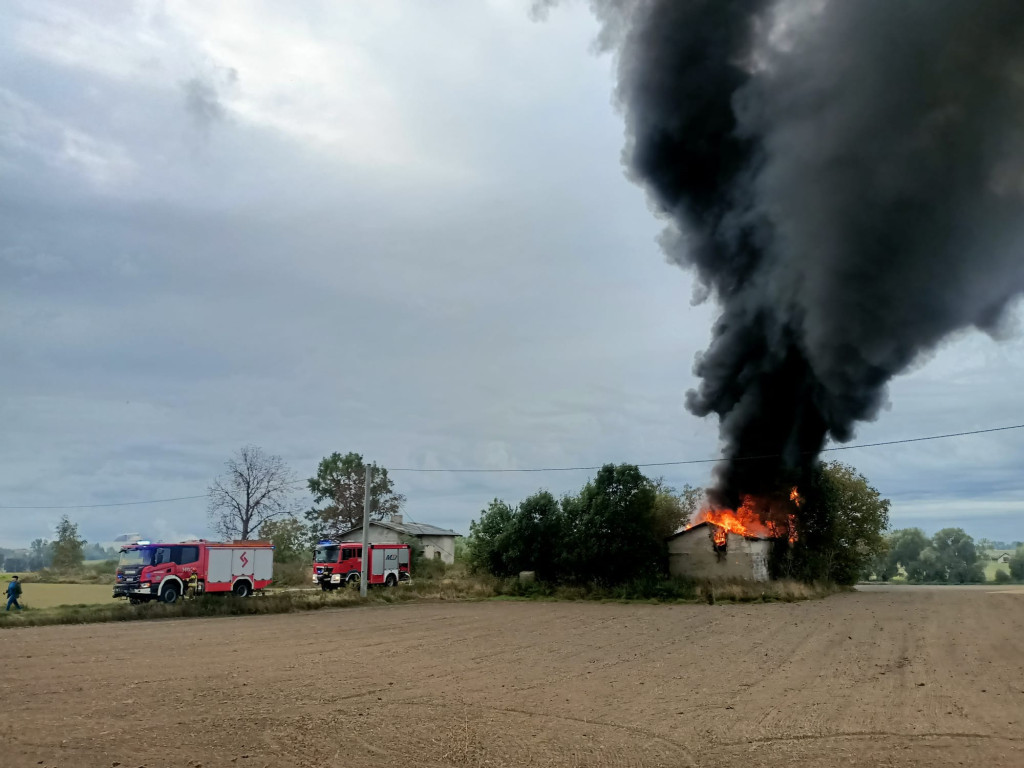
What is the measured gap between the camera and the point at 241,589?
124 ft

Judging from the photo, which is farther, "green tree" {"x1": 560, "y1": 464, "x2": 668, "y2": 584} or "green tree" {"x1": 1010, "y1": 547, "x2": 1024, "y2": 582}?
"green tree" {"x1": 1010, "y1": 547, "x2": 1024, "y2": 582}

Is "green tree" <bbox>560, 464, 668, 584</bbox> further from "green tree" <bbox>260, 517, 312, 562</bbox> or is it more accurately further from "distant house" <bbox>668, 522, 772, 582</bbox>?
"green tree" <bbox>260, 517, 312, 562</bbox>

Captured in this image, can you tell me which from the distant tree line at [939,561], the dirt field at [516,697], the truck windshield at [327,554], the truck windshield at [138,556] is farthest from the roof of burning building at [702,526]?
the distant tree line at [939,561]

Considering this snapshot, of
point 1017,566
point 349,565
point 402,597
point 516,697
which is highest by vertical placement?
point 349,565

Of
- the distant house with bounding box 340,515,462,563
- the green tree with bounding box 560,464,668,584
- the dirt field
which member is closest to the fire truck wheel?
the dirt field

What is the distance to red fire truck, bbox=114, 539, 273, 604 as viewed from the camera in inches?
1331

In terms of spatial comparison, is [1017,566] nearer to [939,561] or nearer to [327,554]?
[939,561]

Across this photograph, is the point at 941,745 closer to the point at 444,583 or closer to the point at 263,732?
the point at 263,732

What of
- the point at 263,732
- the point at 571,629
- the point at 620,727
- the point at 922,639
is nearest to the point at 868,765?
the point at 620,727

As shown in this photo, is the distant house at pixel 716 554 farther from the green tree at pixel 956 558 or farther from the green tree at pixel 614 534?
the green tree at pixel 956 558

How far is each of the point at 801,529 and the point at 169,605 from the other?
117ft

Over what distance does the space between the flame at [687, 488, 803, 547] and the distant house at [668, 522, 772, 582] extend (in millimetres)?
176

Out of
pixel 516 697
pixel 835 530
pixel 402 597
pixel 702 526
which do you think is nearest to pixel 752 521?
pixel 702 526

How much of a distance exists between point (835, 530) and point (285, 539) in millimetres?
49161
